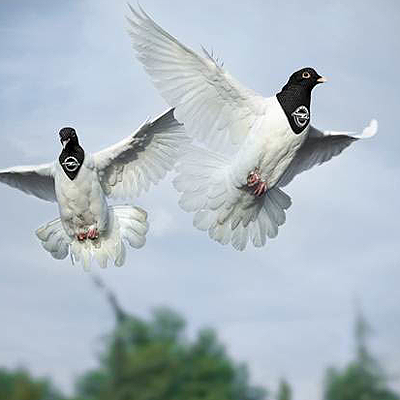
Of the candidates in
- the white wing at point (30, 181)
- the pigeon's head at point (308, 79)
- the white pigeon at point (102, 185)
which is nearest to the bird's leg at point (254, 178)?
the pigeon's head at point (308, 79)

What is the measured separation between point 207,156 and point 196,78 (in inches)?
15.7

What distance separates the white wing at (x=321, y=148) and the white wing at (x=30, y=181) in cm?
128

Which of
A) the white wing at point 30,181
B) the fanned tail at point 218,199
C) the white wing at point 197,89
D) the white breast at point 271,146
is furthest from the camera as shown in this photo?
the white wing at point 30,181

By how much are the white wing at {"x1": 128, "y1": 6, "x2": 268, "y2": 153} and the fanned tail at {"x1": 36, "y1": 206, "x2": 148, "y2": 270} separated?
29.1 inches

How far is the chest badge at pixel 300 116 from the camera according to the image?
521 cm

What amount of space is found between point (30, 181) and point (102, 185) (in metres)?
0.46

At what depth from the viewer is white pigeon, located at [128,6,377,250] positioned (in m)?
5.23

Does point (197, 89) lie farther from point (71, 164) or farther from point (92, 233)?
point (92, 233)

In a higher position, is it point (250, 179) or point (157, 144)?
point (157, 144)

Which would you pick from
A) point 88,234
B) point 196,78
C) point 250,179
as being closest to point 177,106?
point 196,78

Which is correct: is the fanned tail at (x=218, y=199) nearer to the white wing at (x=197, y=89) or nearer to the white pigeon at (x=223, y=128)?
the white pigeon at (x=223, y=128)

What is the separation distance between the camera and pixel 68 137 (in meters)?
5.64

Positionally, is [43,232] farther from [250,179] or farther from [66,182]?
[250,179]

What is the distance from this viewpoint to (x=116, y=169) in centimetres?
588
